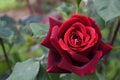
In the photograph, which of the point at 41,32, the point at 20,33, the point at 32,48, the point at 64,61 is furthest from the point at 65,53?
the point at 32,48

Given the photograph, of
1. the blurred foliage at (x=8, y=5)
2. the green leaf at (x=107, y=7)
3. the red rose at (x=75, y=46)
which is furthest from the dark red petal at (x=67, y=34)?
the blurred foliage at (x=8, y=5)

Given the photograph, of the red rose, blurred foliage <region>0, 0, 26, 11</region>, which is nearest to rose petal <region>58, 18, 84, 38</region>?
the red rose

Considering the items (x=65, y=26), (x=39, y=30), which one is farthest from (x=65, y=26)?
(x=39, y=30)

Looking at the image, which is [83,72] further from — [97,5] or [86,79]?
[97,5]

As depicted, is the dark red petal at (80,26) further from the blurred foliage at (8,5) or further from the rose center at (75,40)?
the blurred foliage at (8,5)

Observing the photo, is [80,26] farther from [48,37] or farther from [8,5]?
[8,5]
